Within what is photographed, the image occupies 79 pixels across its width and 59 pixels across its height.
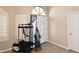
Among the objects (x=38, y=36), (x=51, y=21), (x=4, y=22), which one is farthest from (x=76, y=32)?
(x=4, y=22)

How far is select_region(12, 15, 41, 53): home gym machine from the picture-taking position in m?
2.07

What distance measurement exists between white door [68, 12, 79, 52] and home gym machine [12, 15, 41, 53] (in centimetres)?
51

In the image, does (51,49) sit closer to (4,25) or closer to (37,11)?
(37,11)

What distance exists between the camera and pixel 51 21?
6.96ft

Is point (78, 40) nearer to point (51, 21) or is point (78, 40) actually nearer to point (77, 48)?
point (77, 48)

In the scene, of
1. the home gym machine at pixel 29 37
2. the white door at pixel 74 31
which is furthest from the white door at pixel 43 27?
the white door at pixel 74 31

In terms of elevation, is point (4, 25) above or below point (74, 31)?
above

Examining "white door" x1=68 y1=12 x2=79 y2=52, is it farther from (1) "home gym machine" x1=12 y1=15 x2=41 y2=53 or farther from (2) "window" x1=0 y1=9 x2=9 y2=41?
(2) "window" x1=0 y1=9 x2=9 y2=41

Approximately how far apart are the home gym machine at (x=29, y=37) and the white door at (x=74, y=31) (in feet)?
1.69

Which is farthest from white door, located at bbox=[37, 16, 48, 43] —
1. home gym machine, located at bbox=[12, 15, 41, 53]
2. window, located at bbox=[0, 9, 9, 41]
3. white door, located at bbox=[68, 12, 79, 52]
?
window, located at bbox=[0, 9, 9, 41]

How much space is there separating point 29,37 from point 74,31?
71cm

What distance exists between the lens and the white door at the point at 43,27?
210cm

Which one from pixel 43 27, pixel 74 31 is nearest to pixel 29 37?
pixel 43 27

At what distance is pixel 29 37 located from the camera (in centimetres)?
208
